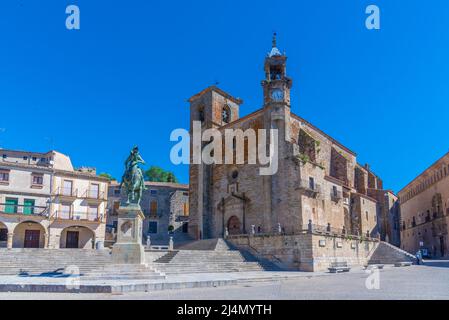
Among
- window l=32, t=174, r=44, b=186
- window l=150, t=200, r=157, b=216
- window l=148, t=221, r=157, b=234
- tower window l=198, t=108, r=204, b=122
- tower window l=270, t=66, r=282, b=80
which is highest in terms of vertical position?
tower window l=270, t=66, r=282, b=80

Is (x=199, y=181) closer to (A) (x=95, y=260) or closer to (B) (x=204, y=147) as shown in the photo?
(B) (x=204, y=147)

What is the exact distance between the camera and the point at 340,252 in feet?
86.9

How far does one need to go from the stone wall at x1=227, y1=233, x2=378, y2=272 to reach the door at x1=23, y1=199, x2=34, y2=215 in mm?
15695

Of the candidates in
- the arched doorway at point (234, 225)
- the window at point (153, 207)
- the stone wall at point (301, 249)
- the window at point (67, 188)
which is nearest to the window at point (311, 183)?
the stone wall at point (301, 249)

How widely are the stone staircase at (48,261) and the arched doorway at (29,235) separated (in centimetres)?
1196

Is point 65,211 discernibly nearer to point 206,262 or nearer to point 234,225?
point 234,225

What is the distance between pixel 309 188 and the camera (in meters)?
29.0

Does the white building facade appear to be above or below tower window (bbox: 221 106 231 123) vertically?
below

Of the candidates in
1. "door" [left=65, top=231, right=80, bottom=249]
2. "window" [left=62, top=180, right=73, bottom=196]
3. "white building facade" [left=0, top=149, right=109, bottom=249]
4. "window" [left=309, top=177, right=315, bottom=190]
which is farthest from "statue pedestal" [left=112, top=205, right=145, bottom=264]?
"door" [left=65, top=231, right=80, bottom=249]

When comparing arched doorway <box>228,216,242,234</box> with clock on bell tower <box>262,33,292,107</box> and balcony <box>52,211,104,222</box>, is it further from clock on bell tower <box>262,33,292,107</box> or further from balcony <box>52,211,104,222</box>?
balcony <box>52,211,104,222</box>

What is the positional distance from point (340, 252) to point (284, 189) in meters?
5.98

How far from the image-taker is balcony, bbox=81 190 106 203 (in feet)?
109

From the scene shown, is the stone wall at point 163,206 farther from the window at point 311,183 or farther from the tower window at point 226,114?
the window at point 311,183
